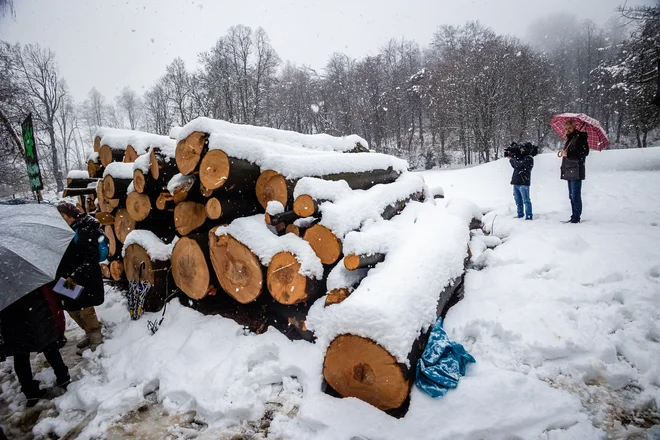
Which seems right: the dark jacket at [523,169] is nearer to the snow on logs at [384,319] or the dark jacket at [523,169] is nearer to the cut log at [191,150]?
the snow on logs at [384,319]

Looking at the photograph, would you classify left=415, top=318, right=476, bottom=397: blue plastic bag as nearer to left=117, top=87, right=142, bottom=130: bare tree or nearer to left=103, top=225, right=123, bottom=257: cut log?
left=103, top=225, right=123, bottom=257: cut log

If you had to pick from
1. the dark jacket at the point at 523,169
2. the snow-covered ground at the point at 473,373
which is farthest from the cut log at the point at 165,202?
the dark jacket at the point at 523,169

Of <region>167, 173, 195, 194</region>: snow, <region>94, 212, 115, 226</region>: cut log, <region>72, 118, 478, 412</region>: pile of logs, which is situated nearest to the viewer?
<region>72, 118, 478, 412</region>: pile of logs

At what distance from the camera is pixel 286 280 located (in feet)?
8.57

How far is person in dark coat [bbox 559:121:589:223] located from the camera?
15.8 ft

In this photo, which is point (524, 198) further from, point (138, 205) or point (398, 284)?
point (138, 205)

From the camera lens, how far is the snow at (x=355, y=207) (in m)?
2.65

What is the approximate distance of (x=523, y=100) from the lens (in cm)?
1905

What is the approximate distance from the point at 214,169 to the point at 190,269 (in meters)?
1.18

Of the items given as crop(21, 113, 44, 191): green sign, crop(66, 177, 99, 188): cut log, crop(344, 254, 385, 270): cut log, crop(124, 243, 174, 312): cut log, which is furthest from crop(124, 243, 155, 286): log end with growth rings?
crop(21, 113, 44, 191): green sign

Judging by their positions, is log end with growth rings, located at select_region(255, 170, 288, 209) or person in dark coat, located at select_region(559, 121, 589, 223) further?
person in dark coat, located at select_region(559, 121, 589, 223)

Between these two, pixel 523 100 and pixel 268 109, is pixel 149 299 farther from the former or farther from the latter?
pixel 268 109

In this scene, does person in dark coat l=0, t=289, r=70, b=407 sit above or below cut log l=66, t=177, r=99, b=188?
below

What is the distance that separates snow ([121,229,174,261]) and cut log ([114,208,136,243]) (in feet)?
1.68
